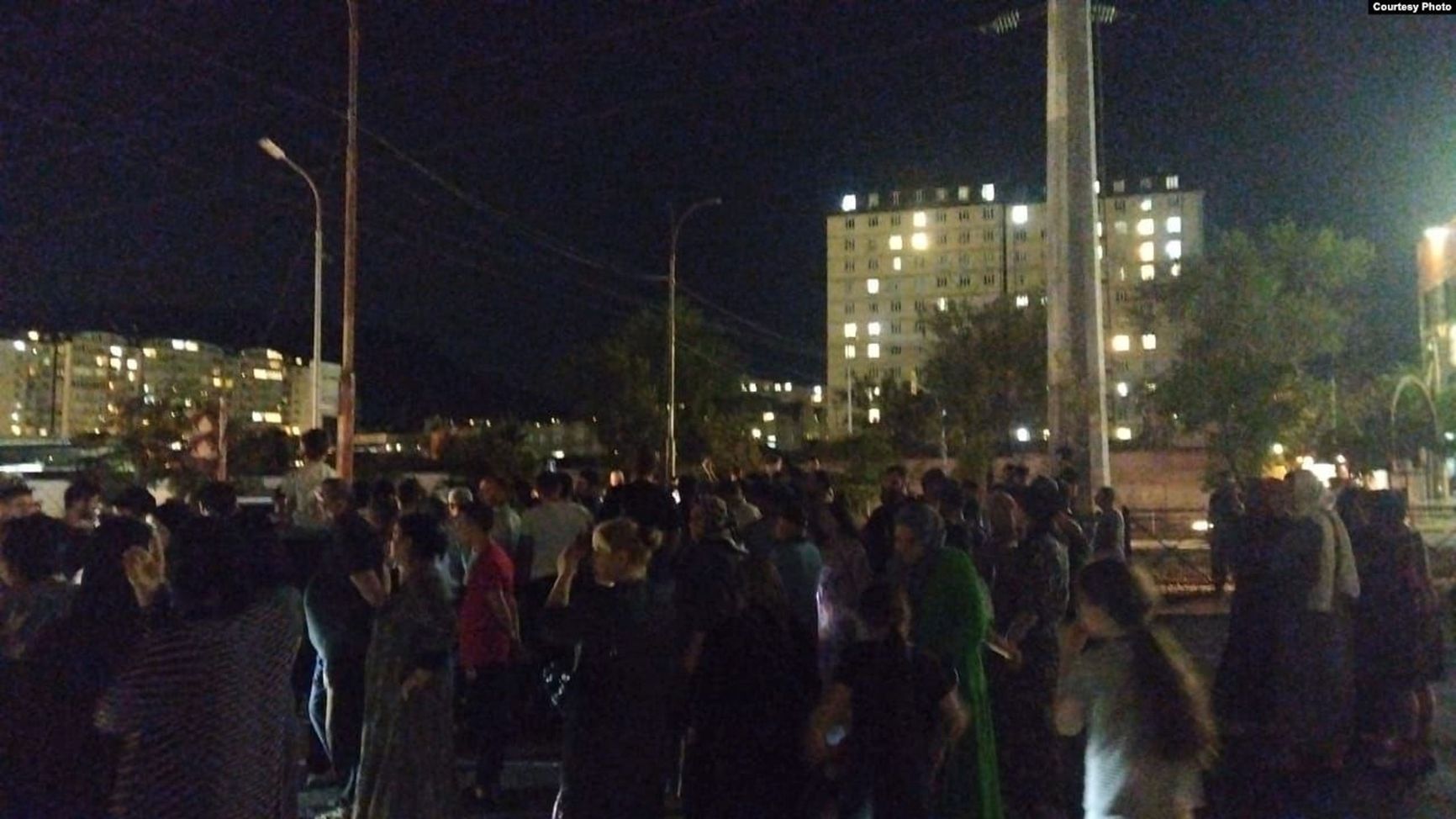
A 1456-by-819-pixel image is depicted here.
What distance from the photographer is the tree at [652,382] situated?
52500 mm

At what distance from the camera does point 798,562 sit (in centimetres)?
779

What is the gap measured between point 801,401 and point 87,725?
122826 millimetres

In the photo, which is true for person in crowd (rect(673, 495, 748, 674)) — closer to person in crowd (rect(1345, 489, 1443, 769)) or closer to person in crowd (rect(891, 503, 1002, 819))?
person in crowd (rect(891, 503, 1002, 819))

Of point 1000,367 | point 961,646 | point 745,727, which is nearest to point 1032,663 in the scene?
point 961,646

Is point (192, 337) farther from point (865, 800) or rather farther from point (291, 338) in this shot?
point (865, 800)

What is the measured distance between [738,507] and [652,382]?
44.5 metres

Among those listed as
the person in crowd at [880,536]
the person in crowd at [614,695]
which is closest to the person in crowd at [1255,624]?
the person in crowd at [880,536]

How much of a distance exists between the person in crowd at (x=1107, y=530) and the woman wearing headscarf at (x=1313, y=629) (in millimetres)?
1051

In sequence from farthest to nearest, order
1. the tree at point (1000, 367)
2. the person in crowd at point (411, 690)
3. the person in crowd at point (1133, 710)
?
the tree at point (1000, 367) → the person in crowd at point (411, 690) → the person in crowd at point (1133, 710)

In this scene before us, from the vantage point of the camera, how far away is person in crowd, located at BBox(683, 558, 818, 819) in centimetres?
471

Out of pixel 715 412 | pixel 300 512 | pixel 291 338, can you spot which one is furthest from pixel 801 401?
pixel 300 512

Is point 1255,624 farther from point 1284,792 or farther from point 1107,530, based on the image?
point 1107,530

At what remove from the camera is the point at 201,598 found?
4074 mm

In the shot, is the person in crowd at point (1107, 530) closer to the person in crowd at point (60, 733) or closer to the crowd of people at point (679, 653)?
the crowd of people at point (679, 653)
